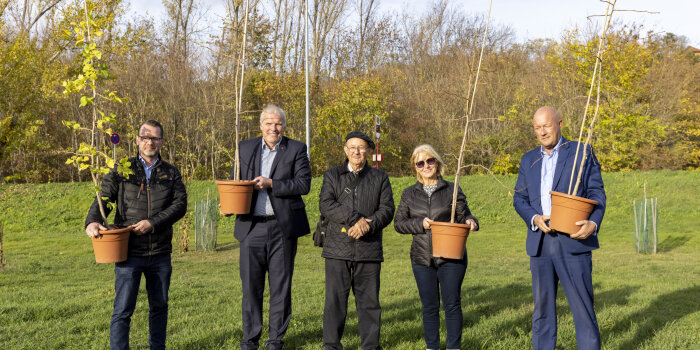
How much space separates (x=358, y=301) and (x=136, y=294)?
63.8 inches

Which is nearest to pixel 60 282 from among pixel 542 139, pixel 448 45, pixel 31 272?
pixel 31 272

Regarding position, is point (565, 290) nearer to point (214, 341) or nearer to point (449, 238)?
point (449, 238)

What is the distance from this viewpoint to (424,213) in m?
4.09

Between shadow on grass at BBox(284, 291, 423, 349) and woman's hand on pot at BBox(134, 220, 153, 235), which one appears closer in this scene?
A: woman's hand on pot at BBox(134, 220, 153, 235)

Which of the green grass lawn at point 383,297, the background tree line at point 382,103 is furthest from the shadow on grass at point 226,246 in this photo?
the background tree line at point 382,103

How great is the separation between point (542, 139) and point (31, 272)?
907 centimetres

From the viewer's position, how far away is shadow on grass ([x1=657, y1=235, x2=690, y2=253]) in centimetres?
1284

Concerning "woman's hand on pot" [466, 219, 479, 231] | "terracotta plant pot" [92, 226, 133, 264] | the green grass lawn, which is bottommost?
the green grass lawn

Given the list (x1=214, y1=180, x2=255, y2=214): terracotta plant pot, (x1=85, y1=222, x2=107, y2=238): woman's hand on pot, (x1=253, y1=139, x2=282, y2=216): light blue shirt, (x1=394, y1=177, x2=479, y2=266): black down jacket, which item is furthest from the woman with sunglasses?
(x1=85, y1=222, x2=107, y2=238): woman's hand on pot

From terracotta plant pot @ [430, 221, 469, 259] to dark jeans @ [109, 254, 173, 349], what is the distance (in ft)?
6.38

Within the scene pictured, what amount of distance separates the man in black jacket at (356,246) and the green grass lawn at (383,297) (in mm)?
477

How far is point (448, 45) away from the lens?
1351 inches

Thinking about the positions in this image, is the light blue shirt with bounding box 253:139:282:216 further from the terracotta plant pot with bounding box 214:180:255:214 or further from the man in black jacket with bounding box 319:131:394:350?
the man in black jacket with bounding box 319:131:394:350

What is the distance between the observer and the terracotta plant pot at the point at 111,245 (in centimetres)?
338
